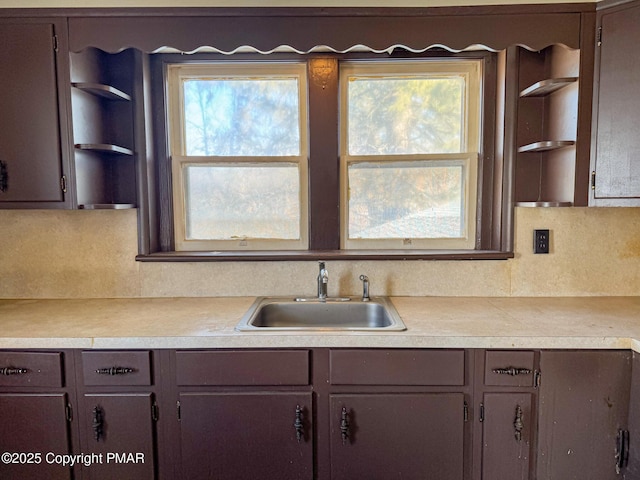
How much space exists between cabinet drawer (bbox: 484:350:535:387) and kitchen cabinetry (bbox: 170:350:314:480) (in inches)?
26.3

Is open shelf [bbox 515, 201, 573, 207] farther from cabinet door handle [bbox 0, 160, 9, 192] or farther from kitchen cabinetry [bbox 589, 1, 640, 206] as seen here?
cabinet door handle [bbox 0, 160, 9, 192]

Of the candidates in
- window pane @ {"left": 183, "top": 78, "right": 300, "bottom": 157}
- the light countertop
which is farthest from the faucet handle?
window pane @ {"left": 183, "top": 78, "right": 300, "bottom": 157}

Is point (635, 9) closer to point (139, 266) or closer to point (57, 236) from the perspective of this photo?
point (139, 266)

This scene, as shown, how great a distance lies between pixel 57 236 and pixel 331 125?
1508mm

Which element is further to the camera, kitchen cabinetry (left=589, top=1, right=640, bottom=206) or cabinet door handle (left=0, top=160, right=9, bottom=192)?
cabinet door handle (left=0, top=160, right=9, bottom=192)

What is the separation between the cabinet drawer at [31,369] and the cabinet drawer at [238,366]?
0.45 m

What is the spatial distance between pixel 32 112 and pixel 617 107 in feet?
8.03

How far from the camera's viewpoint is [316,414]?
1400 mm

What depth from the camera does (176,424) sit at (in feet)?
4.59

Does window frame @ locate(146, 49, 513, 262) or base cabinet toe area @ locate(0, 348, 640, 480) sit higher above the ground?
window frame @ locate(146, 49, 513, 262)

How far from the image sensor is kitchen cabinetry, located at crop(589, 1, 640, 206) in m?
1.50

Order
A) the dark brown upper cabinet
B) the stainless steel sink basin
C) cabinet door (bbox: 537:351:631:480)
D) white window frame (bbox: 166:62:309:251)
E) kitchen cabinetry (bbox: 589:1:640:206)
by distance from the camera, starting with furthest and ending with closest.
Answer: white window frame (bbox: 166:62:309:251), the stainless steel sink basin, the dark brown upper cabinet, kitchen cabinetry (bbox: 589:1:640:206), cabinet door (bbox: 537:351:631:480)

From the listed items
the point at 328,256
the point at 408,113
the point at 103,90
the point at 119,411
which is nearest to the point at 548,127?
the point at 408,113

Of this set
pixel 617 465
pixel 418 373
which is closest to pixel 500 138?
pixel 418 373
